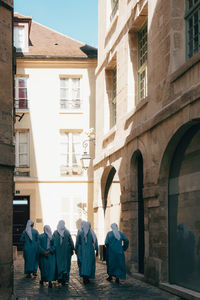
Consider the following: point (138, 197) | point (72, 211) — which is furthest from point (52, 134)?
point (138, 197)

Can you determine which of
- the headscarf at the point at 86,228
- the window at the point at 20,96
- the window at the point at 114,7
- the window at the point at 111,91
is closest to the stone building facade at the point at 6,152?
the headscarf at the point at 86,228

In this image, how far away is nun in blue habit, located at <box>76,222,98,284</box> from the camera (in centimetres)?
1483

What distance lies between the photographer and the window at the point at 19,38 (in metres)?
29.6

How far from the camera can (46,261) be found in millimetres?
14414

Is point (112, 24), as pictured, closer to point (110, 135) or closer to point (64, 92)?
point (110, 135)

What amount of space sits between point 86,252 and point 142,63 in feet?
18.3

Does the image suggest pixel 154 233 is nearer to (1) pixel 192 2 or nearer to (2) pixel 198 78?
(2) pixel 198 78

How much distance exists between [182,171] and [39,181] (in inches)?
637

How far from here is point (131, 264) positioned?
16562 mm

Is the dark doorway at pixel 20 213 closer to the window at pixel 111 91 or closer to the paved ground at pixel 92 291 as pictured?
the window at pixel 111 91

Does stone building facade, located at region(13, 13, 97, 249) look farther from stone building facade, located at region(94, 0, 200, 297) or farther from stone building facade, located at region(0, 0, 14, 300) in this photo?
stone building facade, located at region(0, 0, 14, 300)

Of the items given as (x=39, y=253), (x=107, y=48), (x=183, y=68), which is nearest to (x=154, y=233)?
(x=39, y=253)

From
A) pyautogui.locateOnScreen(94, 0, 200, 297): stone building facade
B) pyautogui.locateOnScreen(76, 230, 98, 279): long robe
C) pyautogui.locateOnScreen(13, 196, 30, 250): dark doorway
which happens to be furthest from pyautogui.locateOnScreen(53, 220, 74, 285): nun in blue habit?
pyautogui.locateOnScreen(13, 196, 30, 250): dark doorway

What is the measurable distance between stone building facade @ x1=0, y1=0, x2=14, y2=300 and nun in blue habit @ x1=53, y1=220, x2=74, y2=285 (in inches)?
182
